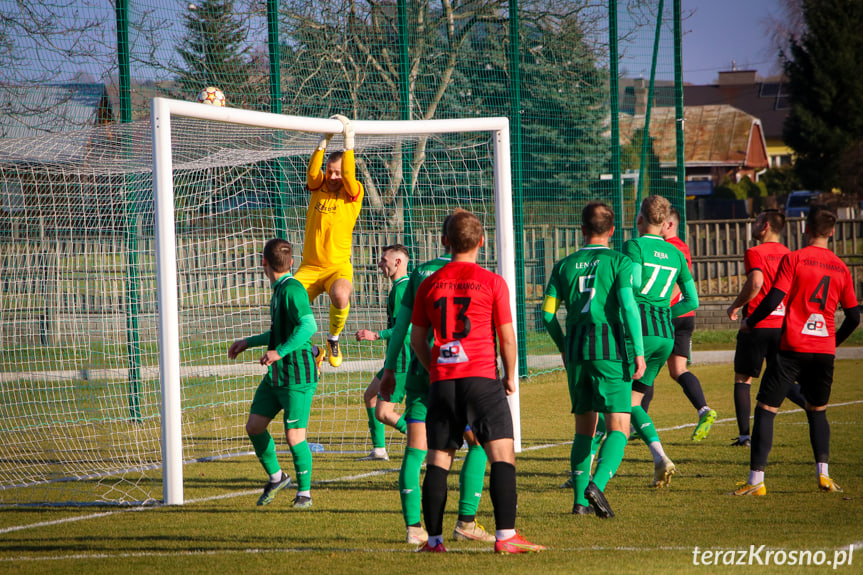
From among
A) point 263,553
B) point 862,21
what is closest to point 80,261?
point 263,553

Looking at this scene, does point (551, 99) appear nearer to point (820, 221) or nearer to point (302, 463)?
point (820, 221)

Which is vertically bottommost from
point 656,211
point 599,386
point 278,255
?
point 599,386

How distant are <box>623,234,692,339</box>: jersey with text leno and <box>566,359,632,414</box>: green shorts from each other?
4.27 feet

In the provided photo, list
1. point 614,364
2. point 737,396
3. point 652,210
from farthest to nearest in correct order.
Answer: point 737,396 < point 652,210 < point 614,364

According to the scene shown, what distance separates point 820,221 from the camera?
21.1ft

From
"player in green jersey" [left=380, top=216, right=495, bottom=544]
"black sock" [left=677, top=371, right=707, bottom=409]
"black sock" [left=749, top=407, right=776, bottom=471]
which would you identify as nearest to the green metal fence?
"black sock" [left=677, top=371, right=707, bottom=409]

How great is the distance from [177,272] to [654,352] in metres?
5.25

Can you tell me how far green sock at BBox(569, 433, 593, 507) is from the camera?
577 cm

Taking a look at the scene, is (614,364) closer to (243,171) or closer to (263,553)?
(263,553)

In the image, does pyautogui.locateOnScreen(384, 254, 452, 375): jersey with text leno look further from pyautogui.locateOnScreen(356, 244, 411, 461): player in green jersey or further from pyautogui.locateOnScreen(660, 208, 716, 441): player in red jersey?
pyautogui.locateOnScreen(660, 208, 716, 441): player in red jersey

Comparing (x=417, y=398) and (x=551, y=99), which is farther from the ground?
(x=551, y=99)

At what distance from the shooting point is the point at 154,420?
10.2 metres

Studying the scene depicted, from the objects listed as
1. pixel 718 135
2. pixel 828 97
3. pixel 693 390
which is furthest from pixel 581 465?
pixel 718 135

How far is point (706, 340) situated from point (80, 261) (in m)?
12.4
